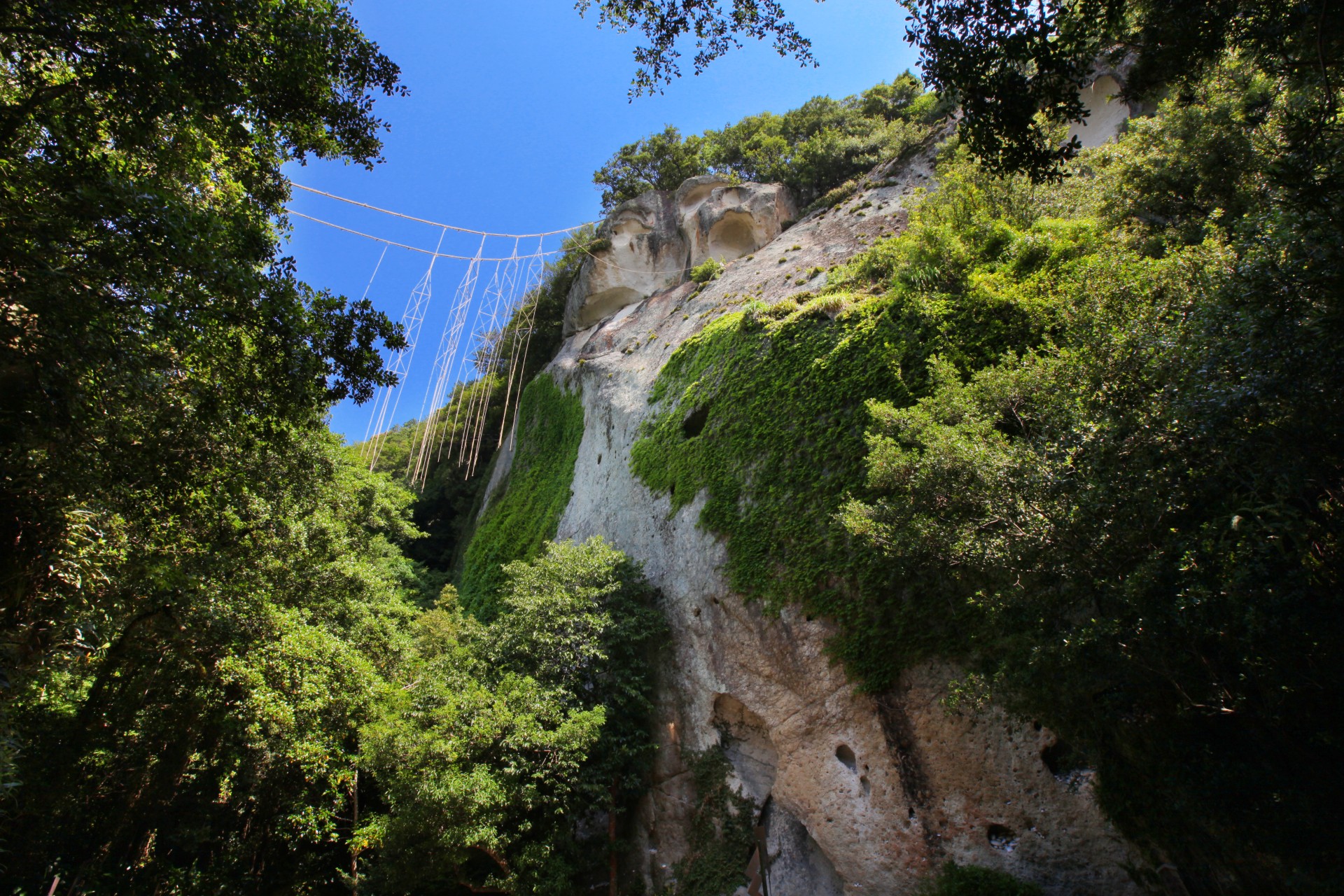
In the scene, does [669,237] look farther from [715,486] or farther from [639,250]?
[715,486]

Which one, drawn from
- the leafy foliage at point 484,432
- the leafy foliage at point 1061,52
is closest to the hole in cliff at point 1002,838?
the leafy foliage at point 1061,52

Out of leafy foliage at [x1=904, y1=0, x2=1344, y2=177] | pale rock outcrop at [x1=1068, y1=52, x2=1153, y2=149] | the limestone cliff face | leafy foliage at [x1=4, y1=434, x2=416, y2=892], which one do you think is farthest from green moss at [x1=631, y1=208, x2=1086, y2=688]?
pale rock outcrop at [x1=1068, y1=52, x2=1153, y2=149]

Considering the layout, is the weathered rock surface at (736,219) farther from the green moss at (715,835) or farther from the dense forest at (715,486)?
the green moss at (715,835)

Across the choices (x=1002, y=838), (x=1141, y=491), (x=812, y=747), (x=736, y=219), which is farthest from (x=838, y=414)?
(x=736, y=219)

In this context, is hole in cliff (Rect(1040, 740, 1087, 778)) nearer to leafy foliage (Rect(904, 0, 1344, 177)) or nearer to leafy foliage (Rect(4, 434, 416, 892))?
leafy foliage (Rect(904, 0, 1344, 177))

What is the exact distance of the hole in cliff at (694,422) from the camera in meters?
15.6

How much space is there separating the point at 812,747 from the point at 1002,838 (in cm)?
288

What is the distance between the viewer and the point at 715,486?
44.6ft

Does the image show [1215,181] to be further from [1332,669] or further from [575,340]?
[575,340]

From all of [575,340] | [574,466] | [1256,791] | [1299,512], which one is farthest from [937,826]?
[575,340]

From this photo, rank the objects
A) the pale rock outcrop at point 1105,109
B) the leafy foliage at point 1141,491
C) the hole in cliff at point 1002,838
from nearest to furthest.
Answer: the leafy foliage at point 1141,491 → the hole in cliff at point 1002,838 → the pale rock outcrop at point 1105,109

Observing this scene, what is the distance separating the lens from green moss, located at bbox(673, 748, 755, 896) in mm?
10742

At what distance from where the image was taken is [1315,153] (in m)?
4.44

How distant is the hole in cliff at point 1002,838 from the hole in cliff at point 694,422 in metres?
9.55
